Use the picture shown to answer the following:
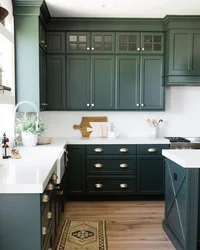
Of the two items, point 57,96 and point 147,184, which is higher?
point 57,96

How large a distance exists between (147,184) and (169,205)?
1296 mm

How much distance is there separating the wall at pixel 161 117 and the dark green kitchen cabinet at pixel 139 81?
33cm

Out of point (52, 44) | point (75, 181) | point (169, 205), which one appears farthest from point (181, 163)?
point (52, 44)

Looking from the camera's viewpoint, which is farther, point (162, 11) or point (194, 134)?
point (194, 134)

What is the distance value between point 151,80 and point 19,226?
130 inches

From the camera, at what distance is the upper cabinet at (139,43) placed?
180 inches

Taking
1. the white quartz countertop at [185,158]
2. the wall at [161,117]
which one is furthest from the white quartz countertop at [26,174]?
the wall at [161,117]

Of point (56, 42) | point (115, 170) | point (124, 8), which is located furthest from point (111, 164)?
point (124, 8)

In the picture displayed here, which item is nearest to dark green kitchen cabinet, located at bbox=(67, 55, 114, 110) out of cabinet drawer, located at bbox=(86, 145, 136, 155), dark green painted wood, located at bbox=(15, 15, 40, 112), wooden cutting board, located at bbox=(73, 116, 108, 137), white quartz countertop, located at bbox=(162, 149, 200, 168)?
wooden cutting board, located at bbox=(73, 116, 108, 137)

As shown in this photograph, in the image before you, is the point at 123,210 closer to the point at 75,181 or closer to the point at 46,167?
the point at 75,181

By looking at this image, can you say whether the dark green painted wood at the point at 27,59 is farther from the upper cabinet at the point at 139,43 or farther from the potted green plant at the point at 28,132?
the upper cabinet at the point at 139,43

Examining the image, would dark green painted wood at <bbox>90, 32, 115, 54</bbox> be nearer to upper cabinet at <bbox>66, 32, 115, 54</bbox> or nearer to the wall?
upper cabinet at <bbox>66, 32, 115, 54</bbox>

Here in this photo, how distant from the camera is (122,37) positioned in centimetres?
457

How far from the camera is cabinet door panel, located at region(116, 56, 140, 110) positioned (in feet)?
15.0
